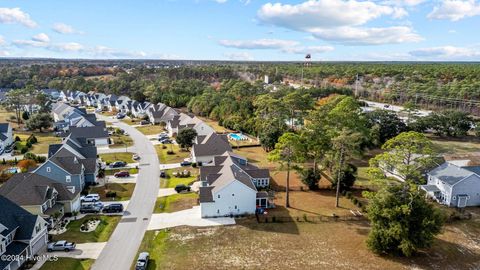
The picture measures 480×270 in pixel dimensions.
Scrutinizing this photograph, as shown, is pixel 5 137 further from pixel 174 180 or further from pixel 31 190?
pixel 174 180

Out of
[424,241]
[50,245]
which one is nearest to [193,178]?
[50,245]

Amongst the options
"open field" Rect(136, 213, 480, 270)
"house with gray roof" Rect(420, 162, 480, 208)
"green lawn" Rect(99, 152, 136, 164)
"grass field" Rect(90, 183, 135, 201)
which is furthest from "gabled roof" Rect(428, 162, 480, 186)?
"green lawn" Rect(99, 152, 136, 164)

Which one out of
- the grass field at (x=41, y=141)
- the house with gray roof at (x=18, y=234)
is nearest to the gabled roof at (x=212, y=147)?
the grass field at (x=41, y=141)

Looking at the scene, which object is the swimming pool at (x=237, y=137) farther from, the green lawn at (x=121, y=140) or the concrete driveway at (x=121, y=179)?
the concrete driveway at (x=121, y=179)

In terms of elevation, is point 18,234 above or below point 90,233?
above

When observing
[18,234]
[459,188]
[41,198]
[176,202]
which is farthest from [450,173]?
[18,234]

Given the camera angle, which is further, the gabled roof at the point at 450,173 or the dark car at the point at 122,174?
the dark car at the point at 122,174

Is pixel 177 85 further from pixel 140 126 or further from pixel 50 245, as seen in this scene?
pixel 50 245

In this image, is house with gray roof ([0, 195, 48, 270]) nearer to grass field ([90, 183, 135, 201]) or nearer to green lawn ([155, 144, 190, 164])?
grass field ([90, 183, 135, 201])
